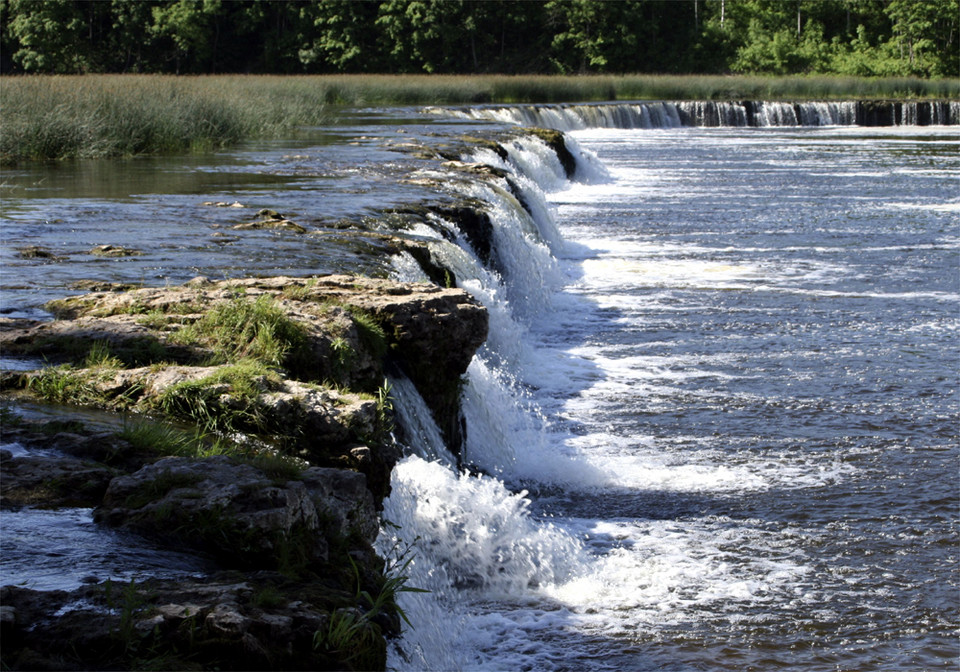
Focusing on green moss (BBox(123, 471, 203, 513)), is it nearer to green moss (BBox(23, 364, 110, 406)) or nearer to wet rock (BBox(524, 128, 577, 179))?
green moss (BBox(23, 364, 110, 406))

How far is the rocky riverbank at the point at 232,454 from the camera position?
3439mm

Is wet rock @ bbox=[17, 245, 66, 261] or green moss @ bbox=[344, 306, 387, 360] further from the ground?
wet rock @ bbox=[17, 245, 66, 261]

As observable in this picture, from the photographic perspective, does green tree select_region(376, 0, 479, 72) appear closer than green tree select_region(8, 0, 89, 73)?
No

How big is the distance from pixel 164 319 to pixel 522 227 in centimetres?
964

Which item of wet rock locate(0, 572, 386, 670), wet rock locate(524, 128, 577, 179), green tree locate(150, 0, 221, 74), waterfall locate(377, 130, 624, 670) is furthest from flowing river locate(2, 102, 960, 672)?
green tree locate(150, 0, 221, 74)

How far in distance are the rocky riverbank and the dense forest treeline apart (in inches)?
2349

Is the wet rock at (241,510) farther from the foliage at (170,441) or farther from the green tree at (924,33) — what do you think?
the green tree at (924,33)

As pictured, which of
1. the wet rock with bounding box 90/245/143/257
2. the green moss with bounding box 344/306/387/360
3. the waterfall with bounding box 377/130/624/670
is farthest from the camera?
the wet rock with bounding box 90/245/143/257

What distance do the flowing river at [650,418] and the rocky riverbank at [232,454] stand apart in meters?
0.49

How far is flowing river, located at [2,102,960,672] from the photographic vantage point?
5.67 m

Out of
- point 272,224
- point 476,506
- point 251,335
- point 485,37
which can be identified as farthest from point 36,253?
point 485,37

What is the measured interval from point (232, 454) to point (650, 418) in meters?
5.06

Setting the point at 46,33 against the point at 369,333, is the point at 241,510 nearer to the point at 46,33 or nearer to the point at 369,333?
the point at 369,333

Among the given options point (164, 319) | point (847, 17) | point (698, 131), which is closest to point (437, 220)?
point (164, 319)
